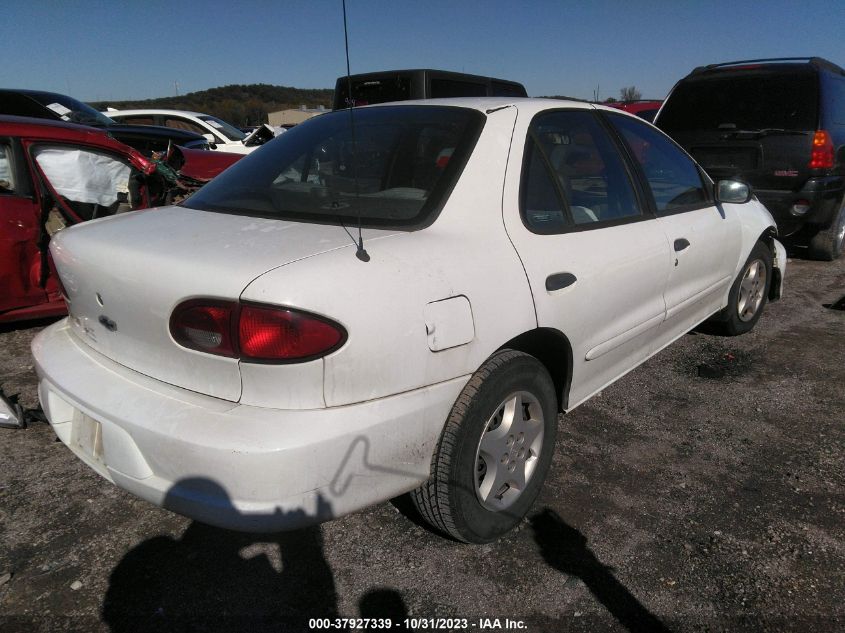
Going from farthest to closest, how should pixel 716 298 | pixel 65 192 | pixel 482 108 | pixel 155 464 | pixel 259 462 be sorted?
1. pixel 65 192
2. pixel 716 298
3. pixel 482 108
4. pixel 155 464
5. pixel 259 462

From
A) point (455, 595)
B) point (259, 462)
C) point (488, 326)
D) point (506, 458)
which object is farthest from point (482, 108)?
point (455, 595)

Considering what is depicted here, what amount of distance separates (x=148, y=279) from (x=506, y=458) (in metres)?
1.32

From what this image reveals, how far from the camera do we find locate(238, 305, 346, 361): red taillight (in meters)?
1.60

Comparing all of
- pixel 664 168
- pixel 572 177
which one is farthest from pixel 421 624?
pixel 664 168

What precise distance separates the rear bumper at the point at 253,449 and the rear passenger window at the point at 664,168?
5.67ft

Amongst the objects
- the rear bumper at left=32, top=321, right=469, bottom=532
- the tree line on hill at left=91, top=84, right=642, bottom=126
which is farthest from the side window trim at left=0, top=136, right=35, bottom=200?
the tree line on hill at left=91, top=84, right=642, bottom=126

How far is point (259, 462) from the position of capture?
160 centimetres

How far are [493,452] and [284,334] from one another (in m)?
0.90

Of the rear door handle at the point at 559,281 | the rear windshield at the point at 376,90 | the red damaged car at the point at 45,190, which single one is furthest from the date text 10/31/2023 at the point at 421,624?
the rear windshield at the point at 376,90

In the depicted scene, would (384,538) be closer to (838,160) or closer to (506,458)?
(506,458)

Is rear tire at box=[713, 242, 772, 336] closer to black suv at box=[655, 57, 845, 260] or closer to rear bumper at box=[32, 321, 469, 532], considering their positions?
black suv at box=[655, 57, 845, 260]

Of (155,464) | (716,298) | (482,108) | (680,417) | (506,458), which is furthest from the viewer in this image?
(716,298)

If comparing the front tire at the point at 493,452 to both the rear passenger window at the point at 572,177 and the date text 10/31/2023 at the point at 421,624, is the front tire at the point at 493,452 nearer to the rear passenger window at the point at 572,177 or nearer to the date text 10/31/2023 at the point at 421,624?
the date text 10/31/2023 at the point at 421,624

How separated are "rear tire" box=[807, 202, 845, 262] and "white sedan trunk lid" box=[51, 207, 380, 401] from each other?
6.22 meters
